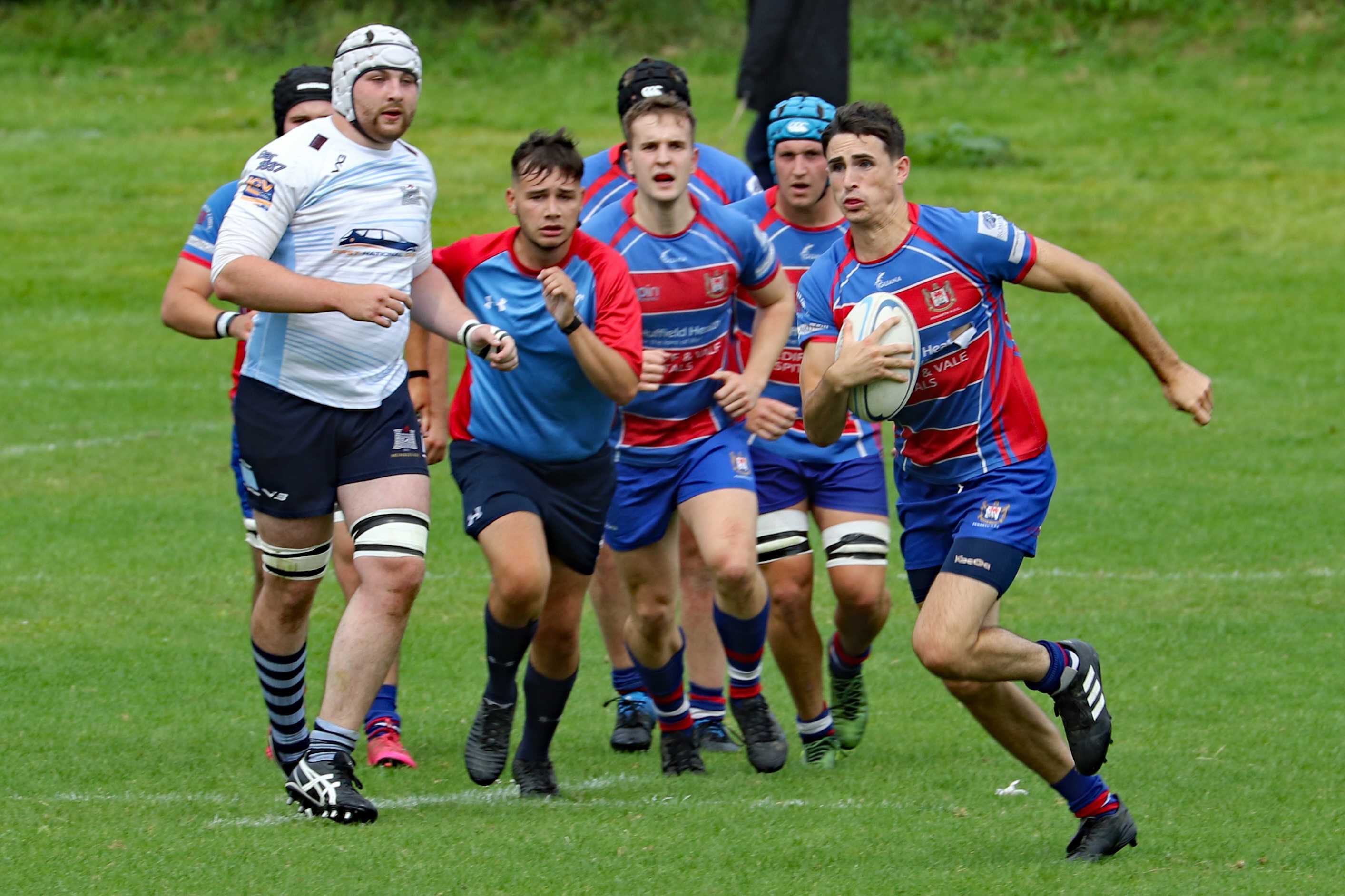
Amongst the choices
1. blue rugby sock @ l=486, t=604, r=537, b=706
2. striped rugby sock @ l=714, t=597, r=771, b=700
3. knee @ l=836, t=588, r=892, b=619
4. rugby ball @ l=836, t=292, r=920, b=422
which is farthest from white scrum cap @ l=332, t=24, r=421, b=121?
knee @ l=836, t=588, r=892, b=619

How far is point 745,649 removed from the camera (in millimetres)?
7027

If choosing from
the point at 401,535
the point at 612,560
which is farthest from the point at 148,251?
the point at 401,535

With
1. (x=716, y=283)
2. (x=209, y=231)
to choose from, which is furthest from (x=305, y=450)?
(x=716, y=283)

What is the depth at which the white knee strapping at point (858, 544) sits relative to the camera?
287 inches

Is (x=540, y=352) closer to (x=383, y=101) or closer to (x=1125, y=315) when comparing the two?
(x=383, y=101)

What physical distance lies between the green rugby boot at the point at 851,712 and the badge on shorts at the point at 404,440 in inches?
A: 84.5

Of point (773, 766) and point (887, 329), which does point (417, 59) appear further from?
point (773, 766)

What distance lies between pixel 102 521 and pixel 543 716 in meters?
5.61

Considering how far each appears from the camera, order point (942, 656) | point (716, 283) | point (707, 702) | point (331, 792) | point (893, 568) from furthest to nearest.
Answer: point (893, 568), point (707, 702), point (716, 283), point (331, 792), point (942, 656)

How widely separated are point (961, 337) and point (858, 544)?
5.46 ft

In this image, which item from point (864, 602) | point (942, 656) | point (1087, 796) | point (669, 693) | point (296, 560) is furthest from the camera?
point (864, 602)

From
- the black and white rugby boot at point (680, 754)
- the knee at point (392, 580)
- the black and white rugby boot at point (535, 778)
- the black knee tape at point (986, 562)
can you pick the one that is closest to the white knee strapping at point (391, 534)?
the knee at point (392, 580)

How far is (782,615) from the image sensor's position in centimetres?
725

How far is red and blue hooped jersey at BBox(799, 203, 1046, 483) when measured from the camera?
5828 mm
